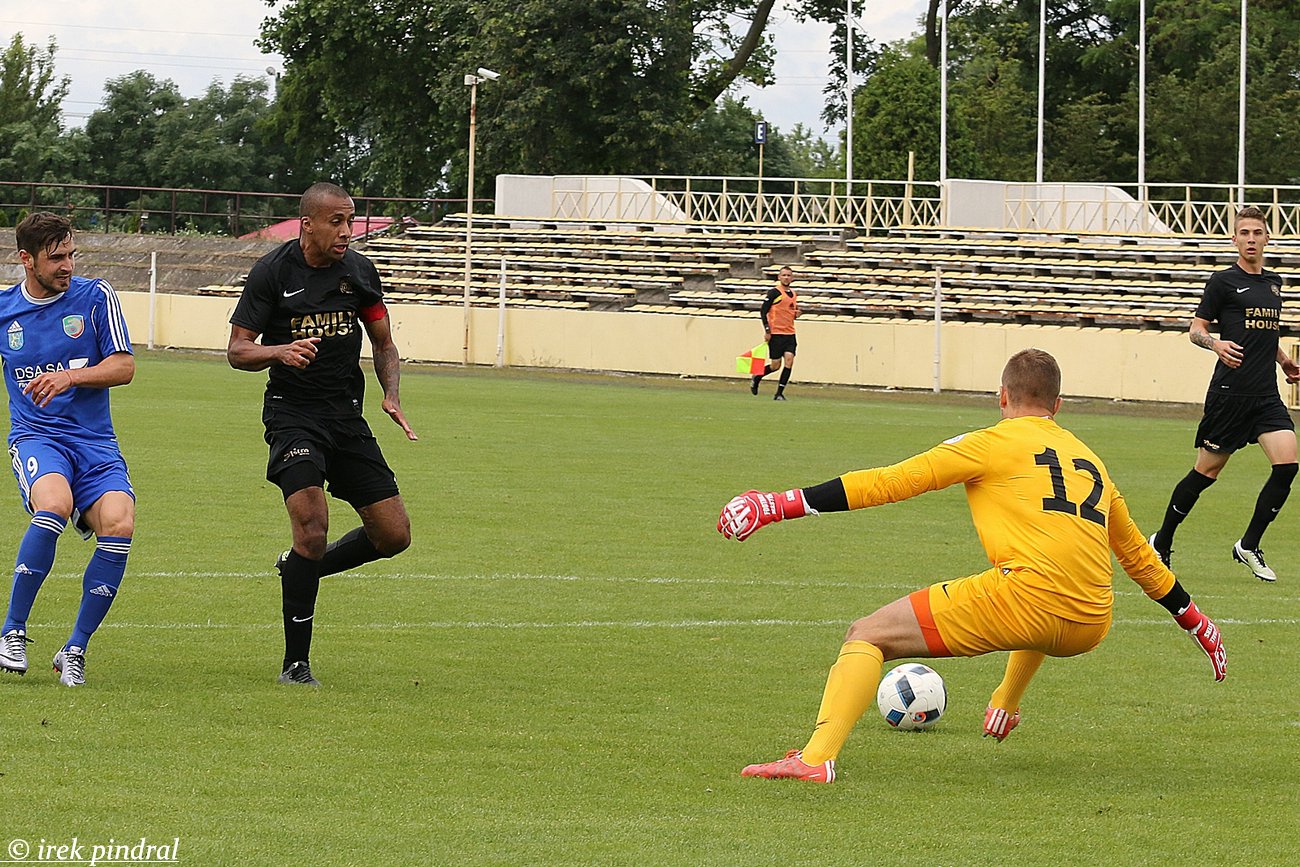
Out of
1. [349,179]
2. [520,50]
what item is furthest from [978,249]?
[349,179]

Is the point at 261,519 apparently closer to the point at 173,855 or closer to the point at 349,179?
the point at 173,855

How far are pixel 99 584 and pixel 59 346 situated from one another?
0.99 m

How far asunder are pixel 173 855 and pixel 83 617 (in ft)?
8.97

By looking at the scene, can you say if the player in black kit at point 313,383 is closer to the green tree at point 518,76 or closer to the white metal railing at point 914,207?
the white metal railing at point 914,207

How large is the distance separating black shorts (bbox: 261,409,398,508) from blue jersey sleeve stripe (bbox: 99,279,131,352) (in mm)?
643

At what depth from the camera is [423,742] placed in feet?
21.3

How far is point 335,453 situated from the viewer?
25.3 ft

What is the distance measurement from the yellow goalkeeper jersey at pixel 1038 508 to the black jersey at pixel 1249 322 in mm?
6016

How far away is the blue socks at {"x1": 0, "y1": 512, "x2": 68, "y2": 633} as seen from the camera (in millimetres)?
7359

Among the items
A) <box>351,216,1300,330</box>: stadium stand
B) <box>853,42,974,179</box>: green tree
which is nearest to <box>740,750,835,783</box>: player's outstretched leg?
<box>351,216,1300,330</box>: stadium stand

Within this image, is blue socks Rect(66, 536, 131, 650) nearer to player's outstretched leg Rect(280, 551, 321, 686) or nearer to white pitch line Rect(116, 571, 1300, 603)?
player's outstretched leg Rect(280, 551, 321, 686)

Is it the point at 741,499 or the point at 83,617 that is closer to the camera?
the point at 741,499

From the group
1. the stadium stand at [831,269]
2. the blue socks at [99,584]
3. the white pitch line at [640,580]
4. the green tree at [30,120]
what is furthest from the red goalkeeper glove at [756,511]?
the green tree at [30,120]

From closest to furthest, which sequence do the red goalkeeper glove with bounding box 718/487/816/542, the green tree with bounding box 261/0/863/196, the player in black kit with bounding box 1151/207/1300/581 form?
the red goalkeeper glove with bounding box 718/487/816/542
the player in black kit with bounding box 1151/207/1300/581
the green tree with bounding box 261/0/863/196
